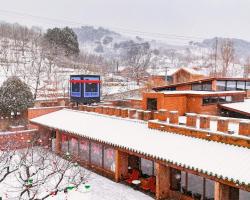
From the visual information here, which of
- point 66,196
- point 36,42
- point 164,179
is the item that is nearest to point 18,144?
point 66,196

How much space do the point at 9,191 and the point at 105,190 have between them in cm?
521

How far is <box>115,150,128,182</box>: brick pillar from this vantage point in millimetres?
18828

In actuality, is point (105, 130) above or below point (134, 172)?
above

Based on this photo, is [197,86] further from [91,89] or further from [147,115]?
[91,89]

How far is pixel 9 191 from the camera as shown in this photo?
17781mm

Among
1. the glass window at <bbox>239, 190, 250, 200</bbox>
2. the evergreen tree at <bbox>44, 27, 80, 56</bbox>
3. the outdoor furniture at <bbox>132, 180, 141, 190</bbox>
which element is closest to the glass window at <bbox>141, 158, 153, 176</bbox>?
the outdoor furniture at <bbox>132, 180, 141, 190</bbox>

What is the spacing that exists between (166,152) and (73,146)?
9895 mm

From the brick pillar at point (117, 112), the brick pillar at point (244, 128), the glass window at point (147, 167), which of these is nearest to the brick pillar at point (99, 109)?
the brick pillar at point (117, 112)

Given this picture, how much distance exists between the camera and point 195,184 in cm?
1559

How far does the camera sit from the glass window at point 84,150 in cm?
2206

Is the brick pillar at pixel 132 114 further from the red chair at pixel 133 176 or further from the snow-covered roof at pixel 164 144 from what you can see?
the red chair at pixel 133 176

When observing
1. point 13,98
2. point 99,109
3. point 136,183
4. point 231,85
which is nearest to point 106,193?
point 136,183

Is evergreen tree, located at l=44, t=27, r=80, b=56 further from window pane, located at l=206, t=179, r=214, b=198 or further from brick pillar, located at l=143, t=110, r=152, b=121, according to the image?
window pane, located at l=206, t=179, r=214, b=198

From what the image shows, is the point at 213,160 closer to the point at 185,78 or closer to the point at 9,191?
the point at 9,191
